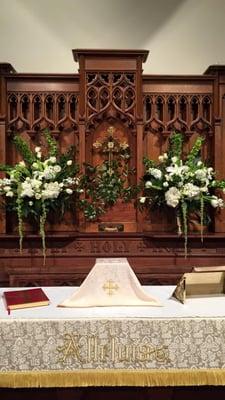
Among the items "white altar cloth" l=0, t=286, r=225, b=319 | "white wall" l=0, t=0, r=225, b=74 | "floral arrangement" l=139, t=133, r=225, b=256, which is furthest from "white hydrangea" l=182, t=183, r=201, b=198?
"white wall" l=0, t=0, r=225, b=74

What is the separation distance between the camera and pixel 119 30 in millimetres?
5594

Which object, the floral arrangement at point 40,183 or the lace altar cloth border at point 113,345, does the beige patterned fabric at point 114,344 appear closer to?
the lace altar cloth border at point 113,345

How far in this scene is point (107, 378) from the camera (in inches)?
82.5

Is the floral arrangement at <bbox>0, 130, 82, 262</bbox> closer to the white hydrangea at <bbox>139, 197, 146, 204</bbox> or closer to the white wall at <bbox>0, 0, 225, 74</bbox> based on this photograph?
the white hydrangea at <bbox>139, 197, 146, 204</bbox>

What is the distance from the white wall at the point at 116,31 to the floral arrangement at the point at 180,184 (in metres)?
1.57

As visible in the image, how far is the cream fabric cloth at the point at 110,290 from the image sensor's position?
7.69 ft

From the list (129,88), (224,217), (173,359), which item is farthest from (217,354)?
(129,88)

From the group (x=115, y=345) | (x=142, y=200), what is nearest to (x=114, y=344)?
(x=115, y=345)

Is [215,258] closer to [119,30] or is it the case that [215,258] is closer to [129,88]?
[129,88]

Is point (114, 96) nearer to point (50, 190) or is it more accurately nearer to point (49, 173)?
point (49, 173)

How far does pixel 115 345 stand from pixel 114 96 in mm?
3152

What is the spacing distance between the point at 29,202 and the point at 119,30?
283 cm

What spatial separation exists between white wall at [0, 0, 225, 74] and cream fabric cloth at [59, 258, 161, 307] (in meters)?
3.82

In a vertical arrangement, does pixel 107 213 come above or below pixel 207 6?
below
